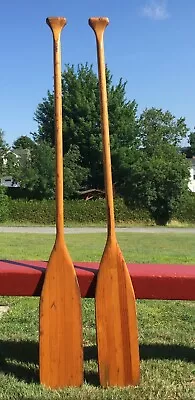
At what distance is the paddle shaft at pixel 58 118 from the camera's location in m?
3.71

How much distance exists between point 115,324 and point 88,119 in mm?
41529

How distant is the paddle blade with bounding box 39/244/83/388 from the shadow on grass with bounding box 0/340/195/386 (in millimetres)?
161

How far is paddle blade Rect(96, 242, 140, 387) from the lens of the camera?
11.7ft

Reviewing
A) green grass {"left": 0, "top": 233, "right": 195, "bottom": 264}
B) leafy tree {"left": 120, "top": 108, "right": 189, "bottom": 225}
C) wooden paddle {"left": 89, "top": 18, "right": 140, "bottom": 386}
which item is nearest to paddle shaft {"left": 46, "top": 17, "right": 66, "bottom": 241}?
wooden paddle {"left": 89, "top": 18, "right": 140, "bottom": 386}

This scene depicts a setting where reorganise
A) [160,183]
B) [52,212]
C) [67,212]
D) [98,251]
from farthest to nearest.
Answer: [160,183]
[67,212]
[52,212]
[98,251]

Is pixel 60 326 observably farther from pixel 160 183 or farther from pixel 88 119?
pixel 88 119

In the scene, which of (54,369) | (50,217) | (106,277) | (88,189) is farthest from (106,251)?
(88,189)

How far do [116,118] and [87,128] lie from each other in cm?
298

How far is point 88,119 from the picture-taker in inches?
1753

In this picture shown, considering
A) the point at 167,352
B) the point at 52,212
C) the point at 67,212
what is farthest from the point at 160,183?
the point at 167,352

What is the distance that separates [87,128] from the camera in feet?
144

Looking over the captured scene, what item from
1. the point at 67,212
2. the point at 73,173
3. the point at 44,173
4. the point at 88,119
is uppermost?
the point at 88,119

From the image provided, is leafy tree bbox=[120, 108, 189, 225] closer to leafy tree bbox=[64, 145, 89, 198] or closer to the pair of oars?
leafy tree bbox=[64, 145, 89, 198]

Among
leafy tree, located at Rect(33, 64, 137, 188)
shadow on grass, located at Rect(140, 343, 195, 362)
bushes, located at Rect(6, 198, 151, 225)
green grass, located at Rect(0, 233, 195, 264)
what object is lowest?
shadow on grass, located at Rect(140, 343, 195, 362)
